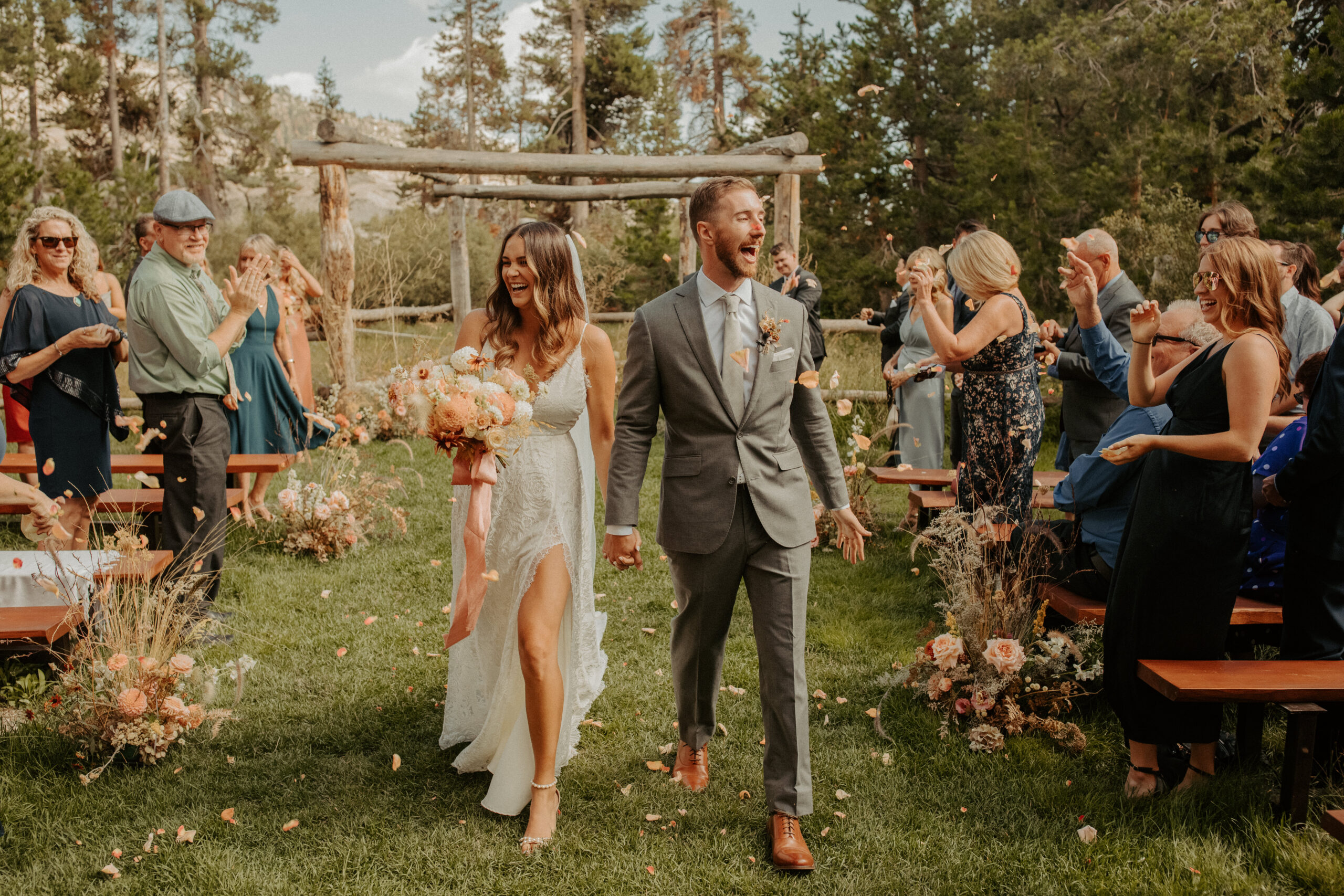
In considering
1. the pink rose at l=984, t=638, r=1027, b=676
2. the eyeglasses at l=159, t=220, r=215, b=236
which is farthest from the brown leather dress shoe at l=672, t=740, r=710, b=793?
the eyeglasses at l=159, t=220, r=215, b=236

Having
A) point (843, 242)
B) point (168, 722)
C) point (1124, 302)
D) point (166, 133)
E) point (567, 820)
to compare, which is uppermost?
point (166, 133)

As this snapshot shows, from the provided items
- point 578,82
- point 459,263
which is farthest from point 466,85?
point 459,263

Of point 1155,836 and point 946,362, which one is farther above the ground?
point 946,362

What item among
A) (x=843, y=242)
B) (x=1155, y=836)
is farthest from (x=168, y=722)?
(x=843, y=242)

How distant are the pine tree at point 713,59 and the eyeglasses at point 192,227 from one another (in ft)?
83.9

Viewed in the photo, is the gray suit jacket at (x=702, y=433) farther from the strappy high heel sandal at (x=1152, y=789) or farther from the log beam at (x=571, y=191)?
the log beam at (x=571, y=191)

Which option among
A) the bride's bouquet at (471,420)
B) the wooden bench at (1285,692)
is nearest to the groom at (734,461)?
the bride's bouquet at (471,420)

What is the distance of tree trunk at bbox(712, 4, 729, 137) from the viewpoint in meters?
29.4

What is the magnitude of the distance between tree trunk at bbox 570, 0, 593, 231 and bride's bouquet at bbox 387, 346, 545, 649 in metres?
23.9

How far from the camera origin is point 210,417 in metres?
4.95

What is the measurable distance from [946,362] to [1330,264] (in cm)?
792

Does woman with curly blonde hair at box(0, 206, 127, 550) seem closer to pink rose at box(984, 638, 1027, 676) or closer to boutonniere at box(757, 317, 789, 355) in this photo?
boutonniere at box(757, 317, 789, 355)

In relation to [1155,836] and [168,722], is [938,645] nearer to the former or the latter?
[1155,836]

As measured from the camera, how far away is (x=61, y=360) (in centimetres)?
507
